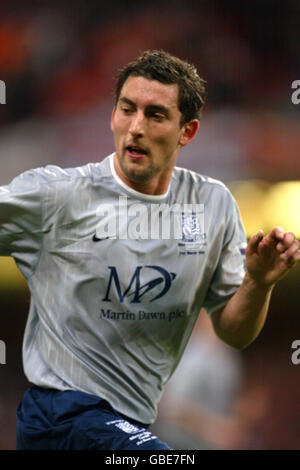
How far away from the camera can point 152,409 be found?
125 inches

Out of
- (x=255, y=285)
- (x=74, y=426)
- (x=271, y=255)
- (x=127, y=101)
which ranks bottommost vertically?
(x=74, y=426)

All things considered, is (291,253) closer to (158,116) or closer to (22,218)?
(158,116)

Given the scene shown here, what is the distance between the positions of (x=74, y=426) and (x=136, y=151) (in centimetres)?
119

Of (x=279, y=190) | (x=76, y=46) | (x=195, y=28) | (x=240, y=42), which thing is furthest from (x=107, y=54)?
(x=279, y=190)

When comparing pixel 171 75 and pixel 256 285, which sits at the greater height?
pixel 171 75

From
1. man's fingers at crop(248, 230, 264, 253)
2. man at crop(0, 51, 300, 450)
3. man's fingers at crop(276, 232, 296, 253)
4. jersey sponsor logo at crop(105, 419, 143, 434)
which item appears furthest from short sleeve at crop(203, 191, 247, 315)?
jersey sponsor logo at crop(105, 419, 143, 434)

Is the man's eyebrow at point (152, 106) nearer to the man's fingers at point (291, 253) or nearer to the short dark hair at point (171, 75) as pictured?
the short dark hair at point (171, 75)

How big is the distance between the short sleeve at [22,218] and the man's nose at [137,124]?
1.51 ft

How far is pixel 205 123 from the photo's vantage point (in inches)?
252

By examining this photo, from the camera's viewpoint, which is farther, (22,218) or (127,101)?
(127,101)

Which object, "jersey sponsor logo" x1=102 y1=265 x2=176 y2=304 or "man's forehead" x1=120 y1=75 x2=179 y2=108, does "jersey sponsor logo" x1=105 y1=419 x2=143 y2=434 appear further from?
"man's forehead" x1=120 y1=75 x2=179 y2=108

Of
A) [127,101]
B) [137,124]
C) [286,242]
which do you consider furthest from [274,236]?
[127,101]

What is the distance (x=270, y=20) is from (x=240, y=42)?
1.17 feet

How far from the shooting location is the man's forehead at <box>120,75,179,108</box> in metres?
3.02
